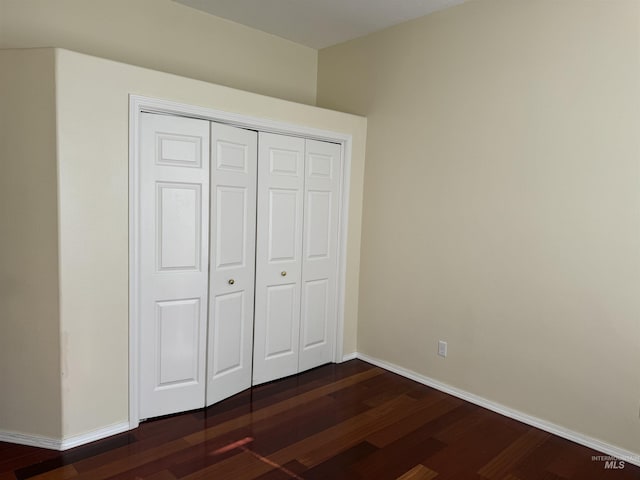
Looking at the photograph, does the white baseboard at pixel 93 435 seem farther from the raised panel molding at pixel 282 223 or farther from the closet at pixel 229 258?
the raised panel molding at pixel 282 223

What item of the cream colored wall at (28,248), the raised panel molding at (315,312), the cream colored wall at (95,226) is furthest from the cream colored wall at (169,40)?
the raised panel molding at (315,312)

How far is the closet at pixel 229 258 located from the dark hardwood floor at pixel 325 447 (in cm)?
29

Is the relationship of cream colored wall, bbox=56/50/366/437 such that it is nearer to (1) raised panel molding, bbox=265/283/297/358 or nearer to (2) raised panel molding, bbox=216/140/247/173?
(2) raised panel molding, bbox=216/140/247/173

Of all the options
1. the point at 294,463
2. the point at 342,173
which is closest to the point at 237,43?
the point at 342,173

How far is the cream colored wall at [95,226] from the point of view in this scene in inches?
96.8

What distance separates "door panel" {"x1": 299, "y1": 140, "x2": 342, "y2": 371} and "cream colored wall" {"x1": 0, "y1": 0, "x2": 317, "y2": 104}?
0.90 metres

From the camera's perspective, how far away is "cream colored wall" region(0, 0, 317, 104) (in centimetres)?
289

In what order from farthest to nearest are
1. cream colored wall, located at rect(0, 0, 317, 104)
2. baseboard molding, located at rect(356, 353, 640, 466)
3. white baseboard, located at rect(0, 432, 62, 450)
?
cream colored wall, located at rect(0, 0, 317, 104)
baseboard molding, located at rect(356, 353, 640, 466)
white baseboard, located at rect(0, 432, 62, 450)

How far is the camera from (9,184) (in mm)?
2490

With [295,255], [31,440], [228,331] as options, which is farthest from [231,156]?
[31,440]

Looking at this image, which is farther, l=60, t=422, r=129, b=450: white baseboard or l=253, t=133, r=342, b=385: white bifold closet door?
l=253, t=133, r=342, b=385: white bifold closet door

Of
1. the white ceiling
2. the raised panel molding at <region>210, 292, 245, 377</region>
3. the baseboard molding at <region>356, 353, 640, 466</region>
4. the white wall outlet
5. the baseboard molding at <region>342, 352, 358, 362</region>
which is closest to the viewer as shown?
the baseboard molding at <region>356, 353, 640, 466</region>

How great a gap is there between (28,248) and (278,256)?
1631 millimetres

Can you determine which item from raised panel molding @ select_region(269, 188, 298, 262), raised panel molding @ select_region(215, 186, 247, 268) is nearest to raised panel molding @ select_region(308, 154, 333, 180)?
raised panel molding @ select_region(269, 188, 298, 262)
